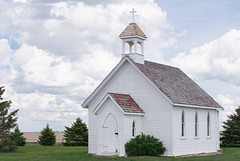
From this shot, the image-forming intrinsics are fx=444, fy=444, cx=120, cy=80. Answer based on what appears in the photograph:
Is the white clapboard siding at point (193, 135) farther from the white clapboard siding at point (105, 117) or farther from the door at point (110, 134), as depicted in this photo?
the door at point (110, 134)

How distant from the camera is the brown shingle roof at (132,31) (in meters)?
36.0

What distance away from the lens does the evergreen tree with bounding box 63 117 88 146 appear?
5284 centimetres

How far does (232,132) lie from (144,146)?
78.3 ft

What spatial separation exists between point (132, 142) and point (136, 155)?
3.69ft

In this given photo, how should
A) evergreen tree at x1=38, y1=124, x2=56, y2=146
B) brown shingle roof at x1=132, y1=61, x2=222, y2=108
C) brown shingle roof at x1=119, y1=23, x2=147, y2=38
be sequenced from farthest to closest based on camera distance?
1. evergreen tree at x1=38, y1=124, x2=56, y2=146
2. brown shingle roof at x1=119, y1=23, x2=147, y2=38
3. brown shingle roof at x1=132, y1=61, x2=222, y2=108

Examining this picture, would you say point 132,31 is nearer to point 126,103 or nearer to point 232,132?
point 126,103

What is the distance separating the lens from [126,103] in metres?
33.2

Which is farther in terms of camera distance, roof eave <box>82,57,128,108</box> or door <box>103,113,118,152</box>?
roof eave <box>82,57,128,108</box>

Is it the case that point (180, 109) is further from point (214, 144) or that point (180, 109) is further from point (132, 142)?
point (214, 144)

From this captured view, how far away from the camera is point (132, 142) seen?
32.0 meters

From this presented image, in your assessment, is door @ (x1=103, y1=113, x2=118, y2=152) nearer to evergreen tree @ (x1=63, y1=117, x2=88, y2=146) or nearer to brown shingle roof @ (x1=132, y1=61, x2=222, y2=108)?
brown shingle roof @ (x1=132, y1=61, x2=222, y2=108)

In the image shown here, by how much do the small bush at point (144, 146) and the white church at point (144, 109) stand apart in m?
0.42

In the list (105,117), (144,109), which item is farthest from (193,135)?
(105,117)

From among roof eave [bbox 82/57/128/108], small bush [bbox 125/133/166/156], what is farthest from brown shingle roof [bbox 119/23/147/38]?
small bush [bbox 125/133/166/156]
